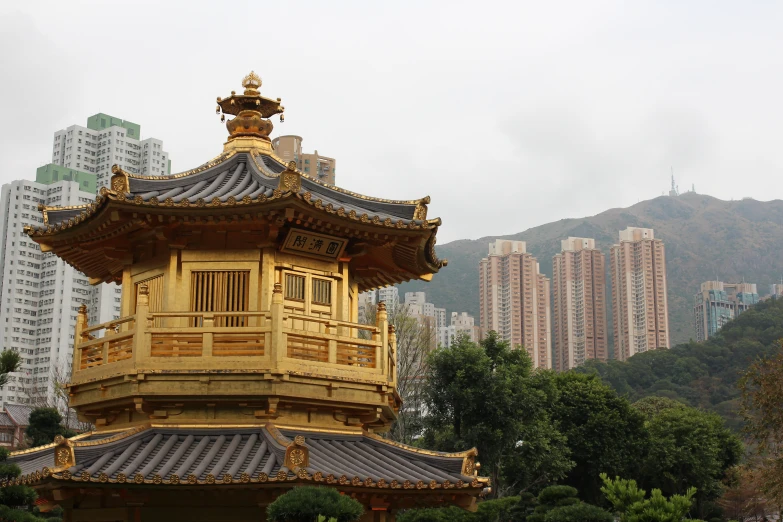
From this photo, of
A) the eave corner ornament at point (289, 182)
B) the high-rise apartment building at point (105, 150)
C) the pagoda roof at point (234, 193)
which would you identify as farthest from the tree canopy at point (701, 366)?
the eave corner ornament at point (289, 182)

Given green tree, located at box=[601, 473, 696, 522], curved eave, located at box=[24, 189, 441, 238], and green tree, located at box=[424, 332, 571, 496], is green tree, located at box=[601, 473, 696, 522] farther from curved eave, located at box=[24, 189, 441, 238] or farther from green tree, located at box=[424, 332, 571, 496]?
green tree, located at box=[424, 332, 571, 496]

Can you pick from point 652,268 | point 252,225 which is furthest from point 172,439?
point 652,268

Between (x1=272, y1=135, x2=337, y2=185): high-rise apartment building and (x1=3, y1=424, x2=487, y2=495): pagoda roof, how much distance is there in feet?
143

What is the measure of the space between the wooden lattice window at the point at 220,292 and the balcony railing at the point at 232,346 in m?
0.12

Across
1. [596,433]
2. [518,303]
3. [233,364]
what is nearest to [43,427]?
[233,364]

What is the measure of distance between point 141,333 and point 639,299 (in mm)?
121280

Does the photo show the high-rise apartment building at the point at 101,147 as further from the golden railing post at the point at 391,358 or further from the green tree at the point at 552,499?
the golden railing post at the point at 391,358

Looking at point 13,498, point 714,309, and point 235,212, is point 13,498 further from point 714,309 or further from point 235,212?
point 714,309

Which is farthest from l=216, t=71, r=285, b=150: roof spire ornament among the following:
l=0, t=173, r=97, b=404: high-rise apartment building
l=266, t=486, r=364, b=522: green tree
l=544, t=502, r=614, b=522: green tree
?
l=0, t=173, r=97, b=404: high-rise apartment building

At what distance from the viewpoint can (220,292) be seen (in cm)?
1295

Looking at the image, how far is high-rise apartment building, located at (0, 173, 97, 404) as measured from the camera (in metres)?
59.0

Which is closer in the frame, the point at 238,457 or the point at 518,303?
the point at 238,457

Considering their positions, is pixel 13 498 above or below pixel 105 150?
below

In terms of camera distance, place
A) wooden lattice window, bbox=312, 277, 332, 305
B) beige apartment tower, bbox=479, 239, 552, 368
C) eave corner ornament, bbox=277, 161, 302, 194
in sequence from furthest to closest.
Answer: beige apartment tower, bbox=479, 239, 552, 368, wooden lattice window, bbox=312, 277, 332, 305, eave corner ornament, bbox=277, 161, 302, 194
